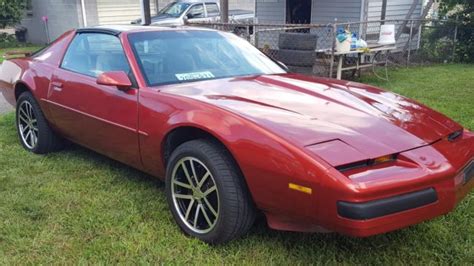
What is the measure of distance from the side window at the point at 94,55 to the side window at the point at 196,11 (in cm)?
1210

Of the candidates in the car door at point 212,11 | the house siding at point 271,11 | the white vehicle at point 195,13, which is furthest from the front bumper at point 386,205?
the car door at point 212,11

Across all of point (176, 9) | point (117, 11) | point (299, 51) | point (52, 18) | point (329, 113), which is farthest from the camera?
point (117, 11)

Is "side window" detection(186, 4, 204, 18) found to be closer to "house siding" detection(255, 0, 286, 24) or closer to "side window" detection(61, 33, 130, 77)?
"house siding" detection(255, 0, 286, 24)

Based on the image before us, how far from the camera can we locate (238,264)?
2889mm

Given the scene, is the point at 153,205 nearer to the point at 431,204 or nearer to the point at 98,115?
the point at 98,115

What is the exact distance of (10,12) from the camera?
17.4 metres

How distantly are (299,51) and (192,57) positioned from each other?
486 centimetres

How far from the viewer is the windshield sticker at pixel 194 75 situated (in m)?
3.75

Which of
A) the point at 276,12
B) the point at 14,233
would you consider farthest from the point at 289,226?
the point at 276,12

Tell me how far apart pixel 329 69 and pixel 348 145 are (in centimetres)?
692

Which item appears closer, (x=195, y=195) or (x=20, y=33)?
(x=195, y=195)

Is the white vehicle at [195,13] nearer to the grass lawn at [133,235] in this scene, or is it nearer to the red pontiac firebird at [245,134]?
the red pontiac firebird at [245,134]

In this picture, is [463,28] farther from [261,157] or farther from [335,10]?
[261,157]

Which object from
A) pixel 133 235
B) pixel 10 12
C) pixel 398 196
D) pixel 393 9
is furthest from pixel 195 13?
pixel 398 196
